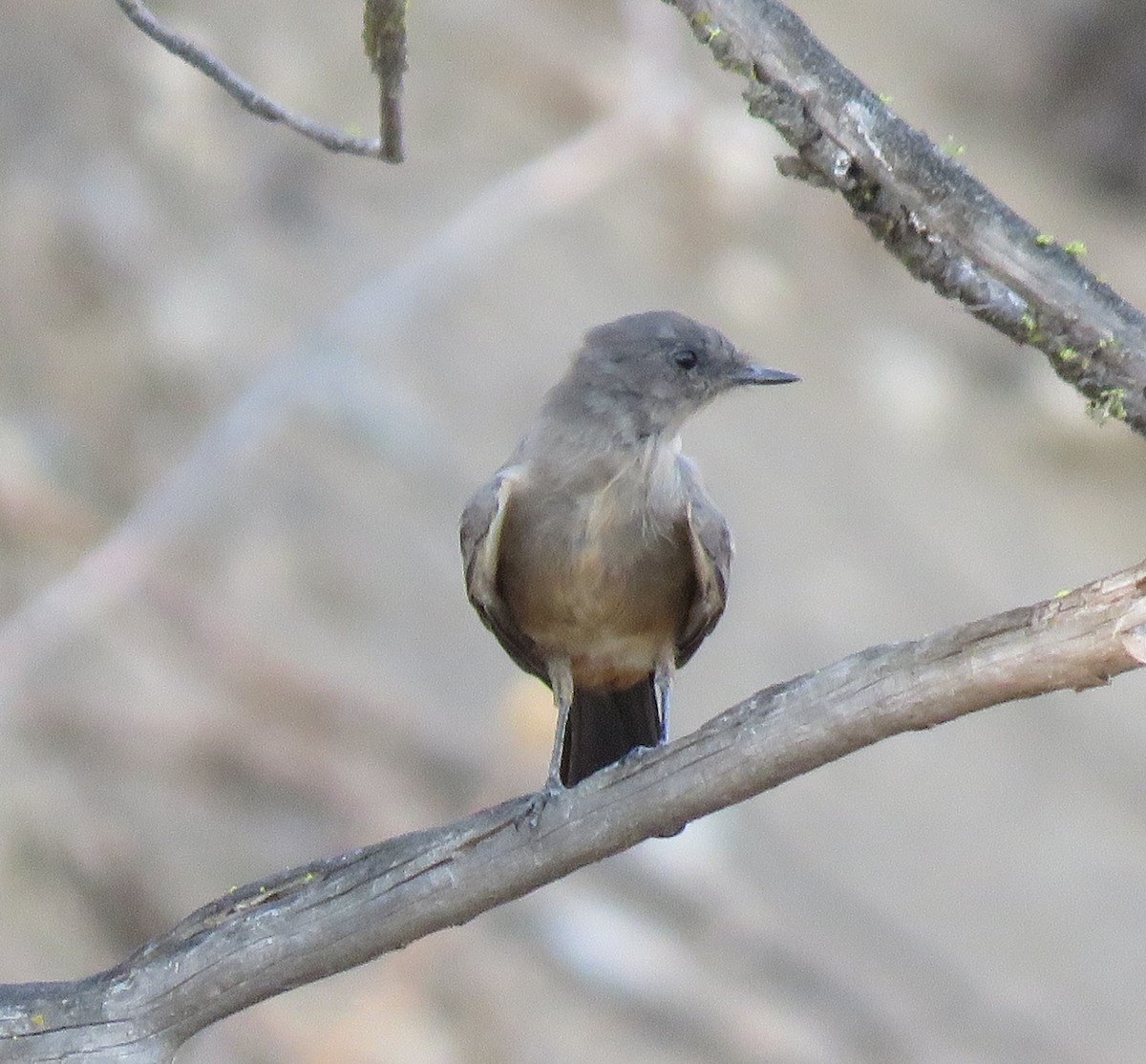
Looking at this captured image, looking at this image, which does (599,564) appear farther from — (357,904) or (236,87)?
(236,87)

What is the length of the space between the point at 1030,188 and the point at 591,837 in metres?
9.52

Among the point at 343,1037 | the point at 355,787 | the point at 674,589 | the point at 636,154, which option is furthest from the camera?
the point at 636,154

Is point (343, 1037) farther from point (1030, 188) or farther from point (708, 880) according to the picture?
point (1030, 188)

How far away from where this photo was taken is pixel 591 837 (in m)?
3.61

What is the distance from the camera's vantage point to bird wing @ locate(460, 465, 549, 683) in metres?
4.74

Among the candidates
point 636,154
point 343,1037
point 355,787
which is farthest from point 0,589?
point 636,154

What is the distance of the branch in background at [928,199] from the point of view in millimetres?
3176

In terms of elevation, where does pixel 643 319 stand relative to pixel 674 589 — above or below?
above

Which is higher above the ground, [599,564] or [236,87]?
[236,87]

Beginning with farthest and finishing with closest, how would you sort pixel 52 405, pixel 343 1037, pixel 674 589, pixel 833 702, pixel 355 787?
pixel 52 405
pixel 355 787
pixel 343 1037
pixel 674 589
pixel 833 702

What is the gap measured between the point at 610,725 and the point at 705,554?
2.51ft

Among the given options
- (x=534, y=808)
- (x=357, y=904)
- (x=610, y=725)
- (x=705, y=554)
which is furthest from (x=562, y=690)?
(x=357, y=904)

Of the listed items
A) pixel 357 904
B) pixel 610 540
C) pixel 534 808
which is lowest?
pixel 357 904

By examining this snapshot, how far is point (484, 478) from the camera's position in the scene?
31.4 ft
